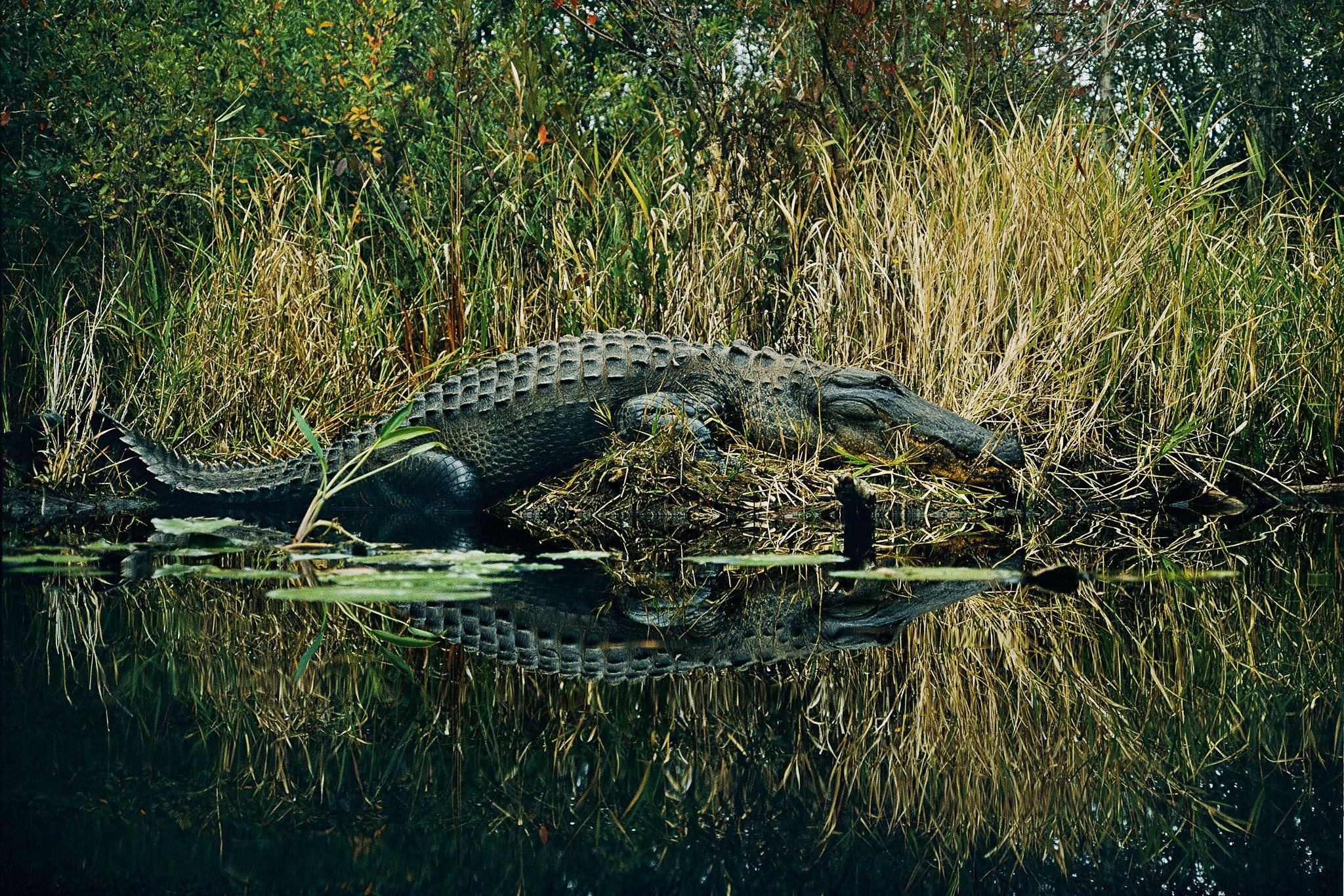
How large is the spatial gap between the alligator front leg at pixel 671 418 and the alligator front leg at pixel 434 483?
2.33 ft

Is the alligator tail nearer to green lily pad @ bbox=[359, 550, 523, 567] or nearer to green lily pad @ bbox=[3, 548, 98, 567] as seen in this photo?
green lily pad @ bbox=[3, 548, 98, 567]

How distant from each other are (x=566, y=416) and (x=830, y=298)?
Result: 1546mm

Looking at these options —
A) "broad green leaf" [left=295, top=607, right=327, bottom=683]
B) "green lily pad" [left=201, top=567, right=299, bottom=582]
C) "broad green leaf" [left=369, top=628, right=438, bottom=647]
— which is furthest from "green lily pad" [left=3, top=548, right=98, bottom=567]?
"broad green leaf" [left=369, top=628, right=438, bottom=647]

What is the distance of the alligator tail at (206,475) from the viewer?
524 centimetres

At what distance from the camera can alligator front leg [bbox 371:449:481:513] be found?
5199mm

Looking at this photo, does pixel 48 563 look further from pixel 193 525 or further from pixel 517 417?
pixel 517 417

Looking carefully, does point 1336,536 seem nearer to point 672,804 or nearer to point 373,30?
point 672,804

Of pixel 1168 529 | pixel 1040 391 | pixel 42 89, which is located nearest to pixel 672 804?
pixel 1168 529

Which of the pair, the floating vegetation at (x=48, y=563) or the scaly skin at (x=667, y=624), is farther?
the floating vegetation at (x=48, y=563)

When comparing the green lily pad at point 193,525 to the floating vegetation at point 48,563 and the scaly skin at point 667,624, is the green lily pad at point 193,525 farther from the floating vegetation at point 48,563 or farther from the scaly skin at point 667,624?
the scaly skin at point 667,624

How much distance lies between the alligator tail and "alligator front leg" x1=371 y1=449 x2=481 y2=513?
338mm

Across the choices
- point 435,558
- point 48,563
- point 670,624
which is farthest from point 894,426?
point 48,563

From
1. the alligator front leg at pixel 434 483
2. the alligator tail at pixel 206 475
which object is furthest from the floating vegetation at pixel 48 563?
the alligator front leg at pixel 434 483

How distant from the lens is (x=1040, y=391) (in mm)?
5344
